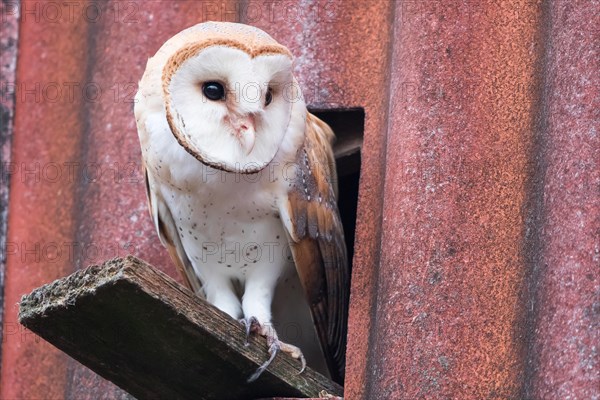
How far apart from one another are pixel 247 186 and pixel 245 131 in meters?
0.21

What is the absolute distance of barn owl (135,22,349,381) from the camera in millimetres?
3371

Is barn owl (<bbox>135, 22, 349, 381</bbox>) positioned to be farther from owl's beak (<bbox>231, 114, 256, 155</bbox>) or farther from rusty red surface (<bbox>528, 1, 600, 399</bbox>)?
rusty red surface (<bbox>528, 1, 600, 399</bbox>)

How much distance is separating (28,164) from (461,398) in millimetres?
1617

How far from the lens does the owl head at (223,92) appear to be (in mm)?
3346

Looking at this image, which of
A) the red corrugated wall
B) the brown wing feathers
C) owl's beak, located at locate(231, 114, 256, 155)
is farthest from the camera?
the brown wing feathers

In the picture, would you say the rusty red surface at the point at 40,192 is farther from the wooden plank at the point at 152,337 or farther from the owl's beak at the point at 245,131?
the owl's beak at the point at 245,131

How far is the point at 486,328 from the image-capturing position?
3.13 metres

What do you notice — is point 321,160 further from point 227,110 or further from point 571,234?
point 571,234

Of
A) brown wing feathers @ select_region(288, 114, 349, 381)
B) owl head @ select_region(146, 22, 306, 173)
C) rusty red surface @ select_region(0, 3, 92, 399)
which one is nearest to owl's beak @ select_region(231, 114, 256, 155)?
owl head @ select_region(146, 22, 306, 173)

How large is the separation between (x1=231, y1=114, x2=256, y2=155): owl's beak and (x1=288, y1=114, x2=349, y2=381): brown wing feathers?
24cm

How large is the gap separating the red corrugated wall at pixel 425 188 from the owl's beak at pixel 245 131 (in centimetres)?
33

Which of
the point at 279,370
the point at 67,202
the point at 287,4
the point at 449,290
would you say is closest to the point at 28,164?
the point at 67,202

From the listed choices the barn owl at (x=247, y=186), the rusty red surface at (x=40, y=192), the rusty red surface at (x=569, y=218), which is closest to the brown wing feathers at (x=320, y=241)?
the barn owl at (x=247, y=186)

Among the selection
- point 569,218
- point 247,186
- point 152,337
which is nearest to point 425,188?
point 569,218
